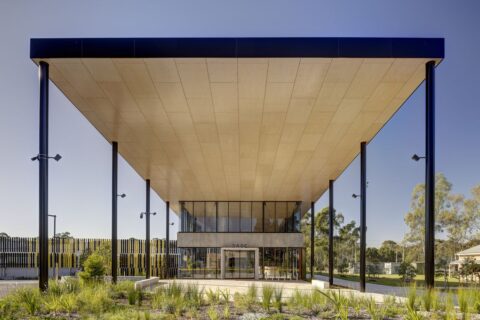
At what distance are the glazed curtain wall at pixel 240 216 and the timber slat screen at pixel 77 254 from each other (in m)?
15.7

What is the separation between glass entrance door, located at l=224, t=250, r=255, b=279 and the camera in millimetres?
28906

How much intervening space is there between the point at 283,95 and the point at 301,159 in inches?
307

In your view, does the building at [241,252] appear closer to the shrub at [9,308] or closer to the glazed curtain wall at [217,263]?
the glazed curtain wall at [217,263]

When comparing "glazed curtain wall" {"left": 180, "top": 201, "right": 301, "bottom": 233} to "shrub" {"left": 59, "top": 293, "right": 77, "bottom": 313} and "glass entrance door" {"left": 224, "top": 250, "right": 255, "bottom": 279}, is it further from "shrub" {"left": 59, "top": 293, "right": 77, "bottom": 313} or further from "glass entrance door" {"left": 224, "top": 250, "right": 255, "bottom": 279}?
"shrub" {"left": 59, "top": 293, "right": 77, "bottom": 313}

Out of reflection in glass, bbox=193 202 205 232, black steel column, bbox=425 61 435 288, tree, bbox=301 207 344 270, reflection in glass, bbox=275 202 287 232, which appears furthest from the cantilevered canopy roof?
tree, bbox=301 207 344 270

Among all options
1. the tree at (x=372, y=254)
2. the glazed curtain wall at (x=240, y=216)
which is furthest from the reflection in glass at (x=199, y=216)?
the tree at (x=372, y=254)

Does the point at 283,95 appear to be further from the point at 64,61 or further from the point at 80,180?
the point at 80,180

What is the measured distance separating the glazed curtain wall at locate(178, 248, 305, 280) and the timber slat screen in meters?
16.9

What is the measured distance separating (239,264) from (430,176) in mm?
20510

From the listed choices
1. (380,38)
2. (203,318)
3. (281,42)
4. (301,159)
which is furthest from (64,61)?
(301,159)

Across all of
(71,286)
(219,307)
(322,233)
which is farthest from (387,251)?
(71,286)

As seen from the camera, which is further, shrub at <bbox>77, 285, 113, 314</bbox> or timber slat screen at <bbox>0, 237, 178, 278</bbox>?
timber slat screen at <bbox>0, 237, 178, 278</bbox>

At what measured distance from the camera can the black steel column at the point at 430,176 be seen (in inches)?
384

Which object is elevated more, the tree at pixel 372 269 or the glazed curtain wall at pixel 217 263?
the glazed curtain wall at pixel 217 263
